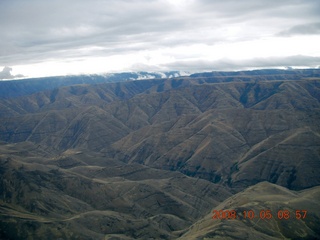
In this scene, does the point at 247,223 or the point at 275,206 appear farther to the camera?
the point at 275,206

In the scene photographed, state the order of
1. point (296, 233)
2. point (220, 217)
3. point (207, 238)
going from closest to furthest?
1. point (207, 238)
2. point (296, 233)
3. point (220, 217)

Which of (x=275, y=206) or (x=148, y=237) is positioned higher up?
(x=275, y=206)

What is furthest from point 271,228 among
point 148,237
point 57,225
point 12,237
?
point 12,237

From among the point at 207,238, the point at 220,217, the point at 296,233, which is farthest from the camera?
the point at 220,217

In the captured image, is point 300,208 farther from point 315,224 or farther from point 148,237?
point 148,237

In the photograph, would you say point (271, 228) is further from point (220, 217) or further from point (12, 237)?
point (12, 237)
